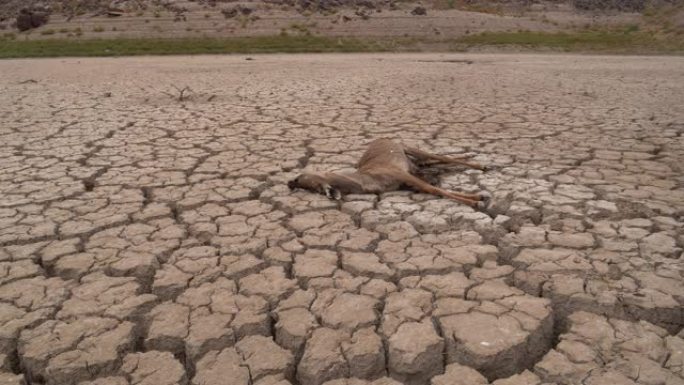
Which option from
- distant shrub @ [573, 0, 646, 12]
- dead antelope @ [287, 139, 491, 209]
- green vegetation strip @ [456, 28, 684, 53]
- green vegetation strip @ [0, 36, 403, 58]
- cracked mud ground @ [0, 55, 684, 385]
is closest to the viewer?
cracked mud ground @ [0, 55, 684, 385]

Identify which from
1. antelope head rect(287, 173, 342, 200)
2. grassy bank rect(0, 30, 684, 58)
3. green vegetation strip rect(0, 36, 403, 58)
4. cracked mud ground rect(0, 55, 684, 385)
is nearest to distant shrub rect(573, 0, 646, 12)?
grassy bank rect(0, 30, 684, 58)

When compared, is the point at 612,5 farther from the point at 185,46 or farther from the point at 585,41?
the point at 185,46

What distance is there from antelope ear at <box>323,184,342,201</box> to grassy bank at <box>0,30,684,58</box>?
14.3m

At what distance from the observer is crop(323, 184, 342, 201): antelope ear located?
12.3 ft

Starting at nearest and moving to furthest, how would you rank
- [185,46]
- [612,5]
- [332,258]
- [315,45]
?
[332,258] < [185,46] < [315,45] < [612,5]

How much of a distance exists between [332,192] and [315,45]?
49.1 feet

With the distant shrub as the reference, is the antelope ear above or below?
below

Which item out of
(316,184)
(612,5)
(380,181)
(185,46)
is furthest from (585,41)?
(316,184)

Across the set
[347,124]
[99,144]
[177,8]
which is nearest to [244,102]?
[347,124]

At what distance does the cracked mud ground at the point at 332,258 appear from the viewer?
2154 mm

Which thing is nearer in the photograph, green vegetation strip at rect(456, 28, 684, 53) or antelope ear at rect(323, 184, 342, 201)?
antelope ear at rect(323, 184, 342, 201)

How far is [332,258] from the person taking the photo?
2.95 metres

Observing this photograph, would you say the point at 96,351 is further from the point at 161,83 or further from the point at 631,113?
the point at 161,83

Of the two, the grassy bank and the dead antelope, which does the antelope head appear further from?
the grassy bank
